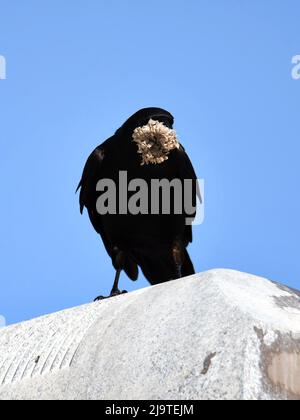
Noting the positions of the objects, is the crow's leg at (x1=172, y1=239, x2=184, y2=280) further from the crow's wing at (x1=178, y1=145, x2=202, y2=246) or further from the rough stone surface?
the rough stone surface

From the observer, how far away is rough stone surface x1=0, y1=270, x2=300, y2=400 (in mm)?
2924

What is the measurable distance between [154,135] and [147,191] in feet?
1.32

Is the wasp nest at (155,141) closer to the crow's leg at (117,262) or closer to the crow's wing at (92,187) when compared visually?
the crow's wing at (92,187)

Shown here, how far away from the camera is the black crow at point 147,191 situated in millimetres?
5664

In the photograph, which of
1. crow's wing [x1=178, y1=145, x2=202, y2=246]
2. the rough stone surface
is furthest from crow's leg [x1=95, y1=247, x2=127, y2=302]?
the rough stone surface

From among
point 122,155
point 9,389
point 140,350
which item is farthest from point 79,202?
point 140,350

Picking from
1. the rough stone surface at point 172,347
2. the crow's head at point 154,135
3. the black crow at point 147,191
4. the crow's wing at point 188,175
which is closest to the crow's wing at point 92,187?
the black crow at point 147,191

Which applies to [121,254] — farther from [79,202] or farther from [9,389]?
[9,389]

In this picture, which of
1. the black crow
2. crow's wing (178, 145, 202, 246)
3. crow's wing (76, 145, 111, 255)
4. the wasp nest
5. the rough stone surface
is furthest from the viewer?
crow's wing (76, 145, 111, 255)

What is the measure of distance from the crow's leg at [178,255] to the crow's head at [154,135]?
61 centimetres

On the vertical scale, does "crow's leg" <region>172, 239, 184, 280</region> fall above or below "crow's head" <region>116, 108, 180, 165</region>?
below

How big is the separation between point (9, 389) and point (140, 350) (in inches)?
37.0

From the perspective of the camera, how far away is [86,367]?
138 inches

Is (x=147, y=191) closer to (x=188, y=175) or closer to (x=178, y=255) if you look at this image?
(x=188, y=175)
